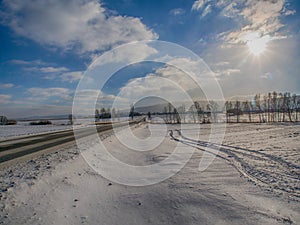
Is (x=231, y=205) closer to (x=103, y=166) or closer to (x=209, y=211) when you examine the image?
(x=209, y=211)

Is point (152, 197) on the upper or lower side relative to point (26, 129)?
lower

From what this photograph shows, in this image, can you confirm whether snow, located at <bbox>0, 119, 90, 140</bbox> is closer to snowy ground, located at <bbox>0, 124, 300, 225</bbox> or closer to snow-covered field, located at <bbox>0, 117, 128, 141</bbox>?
snow-covered field, located at <bbox>0, 117, 128, 141</bbox>

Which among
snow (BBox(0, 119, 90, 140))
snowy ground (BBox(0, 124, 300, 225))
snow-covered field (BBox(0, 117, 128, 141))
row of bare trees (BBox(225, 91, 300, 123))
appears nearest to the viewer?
snowy ground (BBox(0, 124, 300, 225))

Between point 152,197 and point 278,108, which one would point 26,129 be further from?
point 278,108

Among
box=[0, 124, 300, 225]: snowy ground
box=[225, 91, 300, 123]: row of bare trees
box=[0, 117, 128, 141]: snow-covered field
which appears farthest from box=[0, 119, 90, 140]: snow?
box=[225, 91, 300, 123]: row of bare trees

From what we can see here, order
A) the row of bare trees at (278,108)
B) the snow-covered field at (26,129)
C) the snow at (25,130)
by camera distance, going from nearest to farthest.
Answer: the snow at (25,130), the snow-covered field at (26,129), the row of bare trees at (278,108)

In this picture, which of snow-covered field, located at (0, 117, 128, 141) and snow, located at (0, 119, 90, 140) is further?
snow-covered field, located at (0, 117, 128, 141)

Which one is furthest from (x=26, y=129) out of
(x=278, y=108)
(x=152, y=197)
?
(x=278, y=108)

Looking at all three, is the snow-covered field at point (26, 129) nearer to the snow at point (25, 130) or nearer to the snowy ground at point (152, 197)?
the snow at point (25, 130)

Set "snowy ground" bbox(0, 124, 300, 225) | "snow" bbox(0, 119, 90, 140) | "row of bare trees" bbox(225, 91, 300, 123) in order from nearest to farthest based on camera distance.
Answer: "snowy ground" bbox(0, 124, 300, 225)
"snow" bbox(0, 119, 90, 140)
"row of bare trees" bbox(225, 91, 300, 123)

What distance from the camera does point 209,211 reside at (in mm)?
4262

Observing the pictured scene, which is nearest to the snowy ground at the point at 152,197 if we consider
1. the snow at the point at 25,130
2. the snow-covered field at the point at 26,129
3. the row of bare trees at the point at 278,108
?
the snow at the point at 25,130

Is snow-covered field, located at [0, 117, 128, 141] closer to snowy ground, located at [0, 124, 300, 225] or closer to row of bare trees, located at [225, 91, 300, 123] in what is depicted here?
snowy ground, located at [0, 124, 300, 225]

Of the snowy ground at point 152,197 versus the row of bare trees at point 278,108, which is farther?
the row of bare trees at point 278,108
